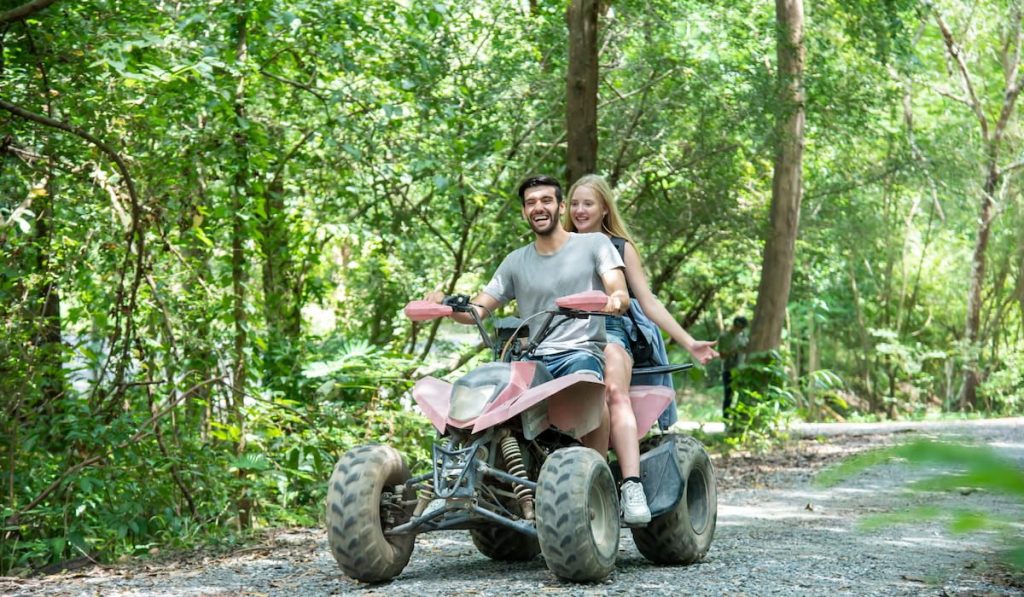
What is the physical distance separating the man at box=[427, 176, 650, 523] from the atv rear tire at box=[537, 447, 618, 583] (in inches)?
21.4

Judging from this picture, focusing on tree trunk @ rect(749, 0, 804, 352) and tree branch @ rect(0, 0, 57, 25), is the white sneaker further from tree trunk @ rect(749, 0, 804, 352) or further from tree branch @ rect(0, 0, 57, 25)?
tree trunk @ rect(749, 0, 804, 352)

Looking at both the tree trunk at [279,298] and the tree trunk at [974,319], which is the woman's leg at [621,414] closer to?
the tree trunk at [279,298]

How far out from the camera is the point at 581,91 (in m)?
12.7

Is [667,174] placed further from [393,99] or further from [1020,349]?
[1020,349]

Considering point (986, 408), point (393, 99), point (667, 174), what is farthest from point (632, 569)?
point (986, 408)

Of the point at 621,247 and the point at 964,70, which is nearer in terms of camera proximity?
the point at 621,247

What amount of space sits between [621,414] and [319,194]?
8.14 meters

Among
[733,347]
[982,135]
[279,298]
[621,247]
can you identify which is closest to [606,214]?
[621,247]

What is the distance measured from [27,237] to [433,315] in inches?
154

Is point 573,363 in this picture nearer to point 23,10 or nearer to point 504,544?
point 504,544

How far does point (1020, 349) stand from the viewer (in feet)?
109

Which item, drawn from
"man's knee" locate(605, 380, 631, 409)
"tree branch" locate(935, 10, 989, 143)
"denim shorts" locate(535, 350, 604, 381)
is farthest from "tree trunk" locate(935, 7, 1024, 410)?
"denim shorts" locate(535, 350, 604, 381)

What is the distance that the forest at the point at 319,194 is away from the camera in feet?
27.0

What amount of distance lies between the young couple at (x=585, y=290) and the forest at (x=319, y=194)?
2954 mm
